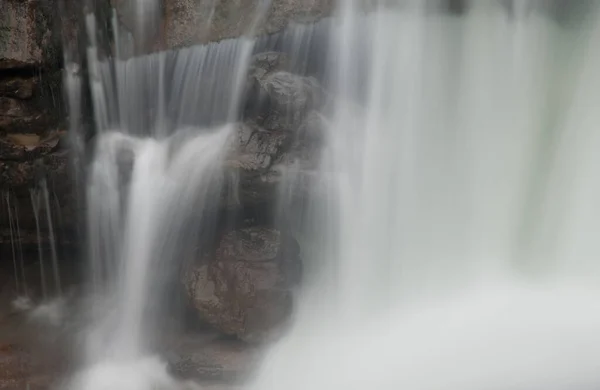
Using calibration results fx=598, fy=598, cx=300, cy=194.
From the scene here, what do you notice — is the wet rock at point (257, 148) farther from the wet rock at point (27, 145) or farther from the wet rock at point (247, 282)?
the wet rock at point (27, 145)

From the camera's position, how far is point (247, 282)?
19.3ft

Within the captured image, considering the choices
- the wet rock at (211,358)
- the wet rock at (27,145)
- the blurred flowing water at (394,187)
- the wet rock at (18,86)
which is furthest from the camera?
the blurred flowing water at (394,187)

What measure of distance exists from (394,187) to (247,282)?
185 cm

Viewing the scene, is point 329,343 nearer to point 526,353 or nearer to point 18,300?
point 526,353

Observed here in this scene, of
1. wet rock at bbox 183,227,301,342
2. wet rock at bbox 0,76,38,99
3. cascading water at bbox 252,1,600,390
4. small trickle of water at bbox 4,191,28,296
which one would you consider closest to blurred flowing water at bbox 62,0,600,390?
cascading water at bbox 252,1,600,390

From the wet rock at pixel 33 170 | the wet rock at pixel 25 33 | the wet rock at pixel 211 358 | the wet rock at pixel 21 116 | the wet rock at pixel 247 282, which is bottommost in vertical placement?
the wet rock at pixel 211 358

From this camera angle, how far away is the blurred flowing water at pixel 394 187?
19.6 ft

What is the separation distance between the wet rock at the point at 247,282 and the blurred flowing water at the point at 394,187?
0.28 meters

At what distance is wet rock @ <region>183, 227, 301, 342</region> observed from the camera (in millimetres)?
5922

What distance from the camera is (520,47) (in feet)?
20.8

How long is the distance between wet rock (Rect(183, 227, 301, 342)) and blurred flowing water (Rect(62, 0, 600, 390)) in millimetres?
284

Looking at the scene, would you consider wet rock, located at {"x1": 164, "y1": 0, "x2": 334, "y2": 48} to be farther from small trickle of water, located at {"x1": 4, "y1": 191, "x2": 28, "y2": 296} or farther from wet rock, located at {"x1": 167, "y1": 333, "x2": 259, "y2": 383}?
wet rock, located at {"x1": 167, "y1": 333, "x2": 259, "y2": 383}

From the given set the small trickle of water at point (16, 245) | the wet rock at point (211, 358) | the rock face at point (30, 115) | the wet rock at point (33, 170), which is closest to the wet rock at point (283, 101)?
the rock face at point (30, 115)

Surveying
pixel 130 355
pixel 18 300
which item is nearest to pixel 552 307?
pixel 130 355
